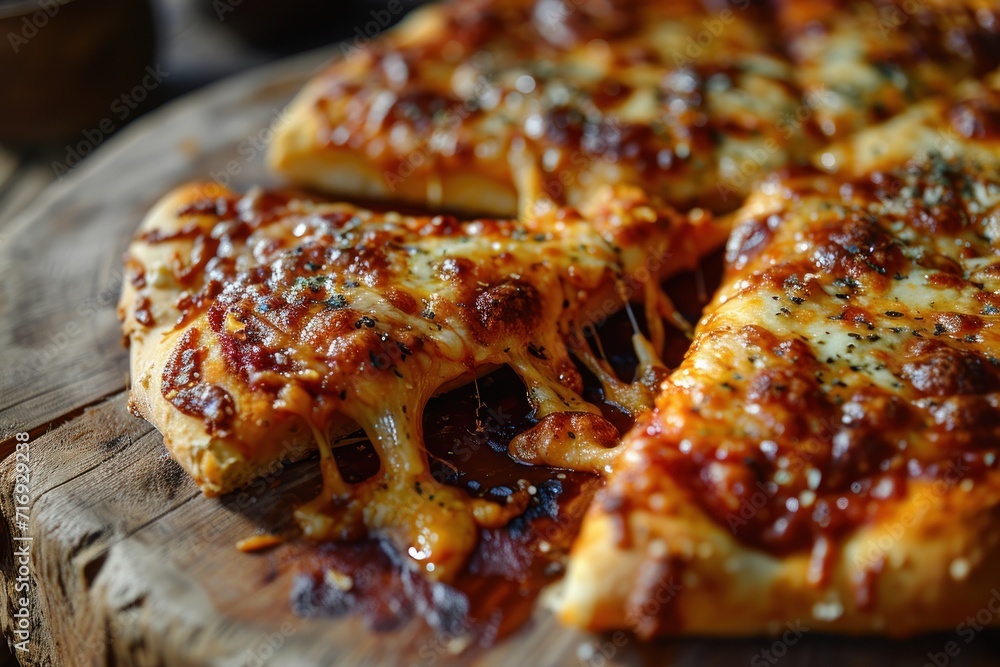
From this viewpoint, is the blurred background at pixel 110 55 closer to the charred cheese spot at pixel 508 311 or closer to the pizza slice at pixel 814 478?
the charred cheese spot at pixel 508 311

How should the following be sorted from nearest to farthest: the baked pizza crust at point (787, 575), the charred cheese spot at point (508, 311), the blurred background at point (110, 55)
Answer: the baked pizza crust at point (787, 575) → the charred cheese spot at point (508, 311) → the blurred background at point (110, 55)

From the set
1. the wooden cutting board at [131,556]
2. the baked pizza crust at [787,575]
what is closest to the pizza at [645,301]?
the baked pizza crust at [787,575]

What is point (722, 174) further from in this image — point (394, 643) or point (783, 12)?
point (394, 643)

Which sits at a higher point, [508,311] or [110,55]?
[110,55]

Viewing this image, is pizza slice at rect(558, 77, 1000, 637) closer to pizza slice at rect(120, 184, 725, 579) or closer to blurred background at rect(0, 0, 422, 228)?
pizza slice at rect(120, 184, 725, 579)

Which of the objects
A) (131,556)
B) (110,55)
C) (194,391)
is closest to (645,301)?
(194,391)

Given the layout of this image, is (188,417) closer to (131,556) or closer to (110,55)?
(131,556)

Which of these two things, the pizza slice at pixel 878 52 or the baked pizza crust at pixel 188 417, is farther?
the pizza slice at pixel 878 52

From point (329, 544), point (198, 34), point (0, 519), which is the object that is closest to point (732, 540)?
point (329, 544)
